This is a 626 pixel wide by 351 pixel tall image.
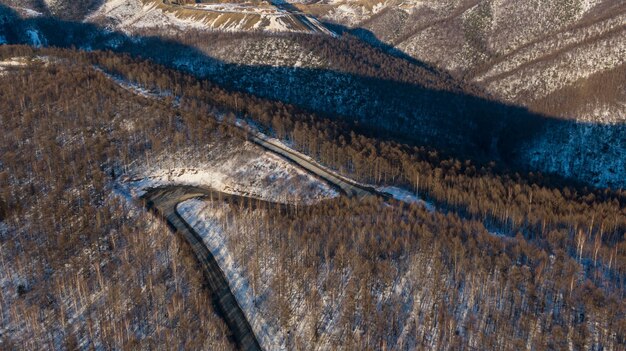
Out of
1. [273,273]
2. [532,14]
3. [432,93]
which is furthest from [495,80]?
[273,273]

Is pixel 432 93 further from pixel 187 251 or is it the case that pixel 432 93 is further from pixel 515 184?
pixel 187 251

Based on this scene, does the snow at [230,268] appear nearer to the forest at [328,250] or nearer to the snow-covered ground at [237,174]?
the forest at [328,250]

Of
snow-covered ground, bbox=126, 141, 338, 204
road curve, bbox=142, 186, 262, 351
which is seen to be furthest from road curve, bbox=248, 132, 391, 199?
road curve, bbox=142, 186, 262, 351

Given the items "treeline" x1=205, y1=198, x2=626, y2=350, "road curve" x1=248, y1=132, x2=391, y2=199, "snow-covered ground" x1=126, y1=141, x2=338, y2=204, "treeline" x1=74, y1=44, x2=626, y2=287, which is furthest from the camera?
"snow-covered ground" x1=126, y1=141, x2=338, y2=204

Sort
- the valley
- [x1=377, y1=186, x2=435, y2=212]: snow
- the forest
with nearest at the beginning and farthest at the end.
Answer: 1. the forest
2. the valley
3. [x1=377, y1=186, x2=435, y2=212]: snow

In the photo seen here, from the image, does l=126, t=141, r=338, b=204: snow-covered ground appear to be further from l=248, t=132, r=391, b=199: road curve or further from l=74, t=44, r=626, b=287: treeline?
l=74, t=44, r=626, b=287: treeline

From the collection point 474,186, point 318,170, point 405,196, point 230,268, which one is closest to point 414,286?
point 405,196

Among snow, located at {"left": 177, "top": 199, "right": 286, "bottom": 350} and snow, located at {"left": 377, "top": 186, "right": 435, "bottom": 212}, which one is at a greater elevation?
snow, located at {"left": 377, "top": 186, "right": 435, "bottom": 212}
